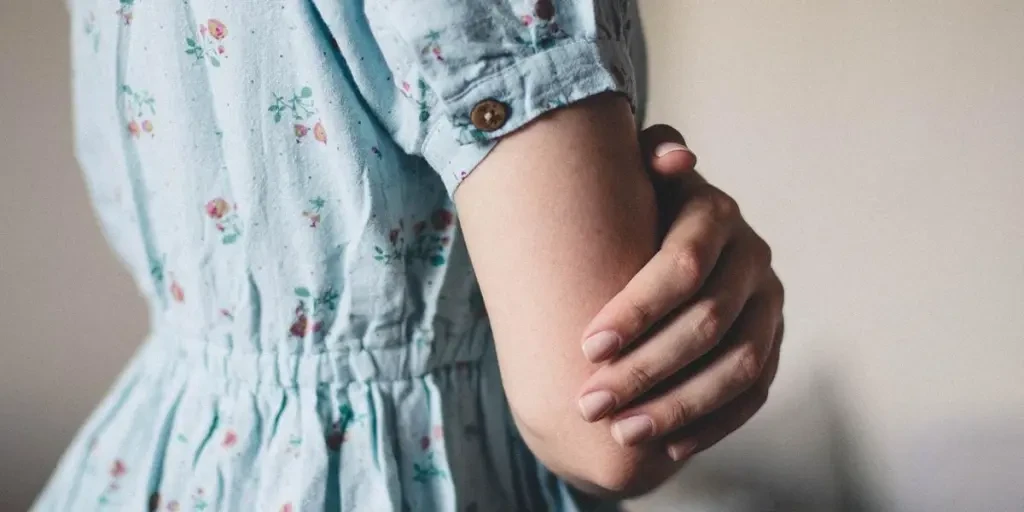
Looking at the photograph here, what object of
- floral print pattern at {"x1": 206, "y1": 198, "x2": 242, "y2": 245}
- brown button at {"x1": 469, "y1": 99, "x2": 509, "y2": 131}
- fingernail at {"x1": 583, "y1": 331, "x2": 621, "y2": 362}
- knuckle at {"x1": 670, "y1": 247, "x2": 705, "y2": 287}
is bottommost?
fingernail at {"x1": 583, "y1": 331, "x2": 621, "y2": 362}

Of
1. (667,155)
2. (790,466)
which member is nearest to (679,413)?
(667,155)

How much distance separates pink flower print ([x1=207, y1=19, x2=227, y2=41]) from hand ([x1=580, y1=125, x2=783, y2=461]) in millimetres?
230

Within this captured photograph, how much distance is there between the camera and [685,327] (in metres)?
0.34

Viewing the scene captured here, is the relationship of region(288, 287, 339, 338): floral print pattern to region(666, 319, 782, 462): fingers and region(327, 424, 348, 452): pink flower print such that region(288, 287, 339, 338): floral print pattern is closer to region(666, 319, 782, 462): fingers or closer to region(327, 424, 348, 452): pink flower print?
region(327, 424, 348, 452): pink flower print

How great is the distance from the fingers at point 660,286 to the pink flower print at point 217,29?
24 cm

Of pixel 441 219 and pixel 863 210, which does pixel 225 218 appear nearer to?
pixel 441 219

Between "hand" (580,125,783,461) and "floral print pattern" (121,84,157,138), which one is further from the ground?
"floral print pattern" (121,84,157,138)

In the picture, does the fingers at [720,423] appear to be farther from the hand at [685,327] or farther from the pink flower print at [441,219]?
the pink flower print at [441,219]

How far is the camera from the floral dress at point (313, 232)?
33 cm

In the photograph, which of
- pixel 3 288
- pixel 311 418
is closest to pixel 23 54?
pixel 3 288

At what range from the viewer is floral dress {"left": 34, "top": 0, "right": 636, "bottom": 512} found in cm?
33

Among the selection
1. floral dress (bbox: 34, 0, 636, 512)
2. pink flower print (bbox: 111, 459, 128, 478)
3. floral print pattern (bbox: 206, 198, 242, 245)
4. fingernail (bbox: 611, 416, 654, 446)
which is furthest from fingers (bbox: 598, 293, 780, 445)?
pink flower print (bbox: 111, 459, 128, 478)

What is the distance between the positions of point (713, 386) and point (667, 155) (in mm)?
117

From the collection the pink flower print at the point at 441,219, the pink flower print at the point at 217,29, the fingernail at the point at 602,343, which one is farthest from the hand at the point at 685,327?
the pink flower print at the point at 217,29
